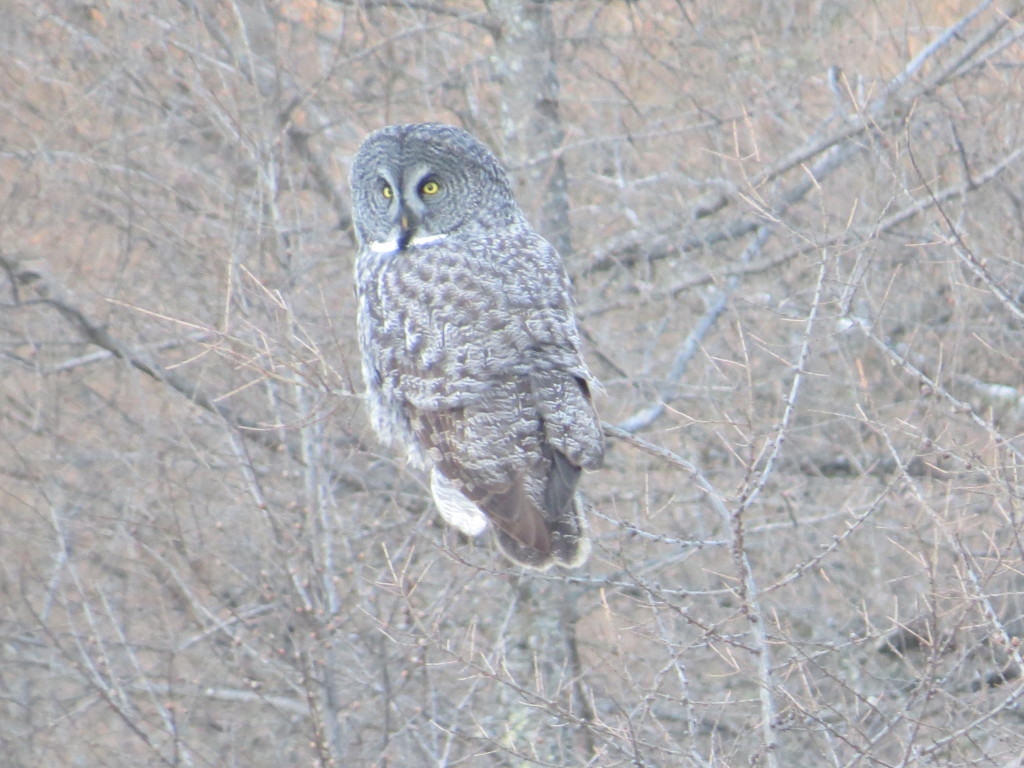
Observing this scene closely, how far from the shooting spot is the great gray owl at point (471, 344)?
4418mm

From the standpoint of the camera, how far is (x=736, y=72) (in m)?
7.24

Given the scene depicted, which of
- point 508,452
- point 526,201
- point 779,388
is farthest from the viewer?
point 526,201

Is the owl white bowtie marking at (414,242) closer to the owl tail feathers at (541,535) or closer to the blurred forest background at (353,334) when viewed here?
the blurred forest background at (353,334)

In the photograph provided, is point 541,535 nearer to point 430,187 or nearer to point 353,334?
point 430,187

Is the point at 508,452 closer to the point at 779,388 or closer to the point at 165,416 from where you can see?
the point at 779,388

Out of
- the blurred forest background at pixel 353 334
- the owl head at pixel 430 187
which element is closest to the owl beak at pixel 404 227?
the owl head at pixel 430 187

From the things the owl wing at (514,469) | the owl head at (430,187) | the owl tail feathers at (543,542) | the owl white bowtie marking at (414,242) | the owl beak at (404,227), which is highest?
the owl head at (430,187)

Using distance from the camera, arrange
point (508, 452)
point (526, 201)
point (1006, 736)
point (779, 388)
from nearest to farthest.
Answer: point (1006, 736) → point (508, 452) → point (779, 388) → point (526, 201)

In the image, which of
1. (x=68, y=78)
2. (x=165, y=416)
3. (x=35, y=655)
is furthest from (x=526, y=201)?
(x=35, y=655)

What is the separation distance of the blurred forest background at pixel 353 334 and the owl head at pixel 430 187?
450 mm

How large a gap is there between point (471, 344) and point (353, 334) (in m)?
2.00

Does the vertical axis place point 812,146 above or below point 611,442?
above

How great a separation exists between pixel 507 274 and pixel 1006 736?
2163mm

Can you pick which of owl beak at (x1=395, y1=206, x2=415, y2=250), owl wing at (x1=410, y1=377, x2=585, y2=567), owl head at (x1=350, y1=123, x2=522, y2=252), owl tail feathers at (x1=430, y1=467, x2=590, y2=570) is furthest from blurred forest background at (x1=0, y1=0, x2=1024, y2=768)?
owl tail feathers at (x1=430, y1=467, x2=590, y2=570)
